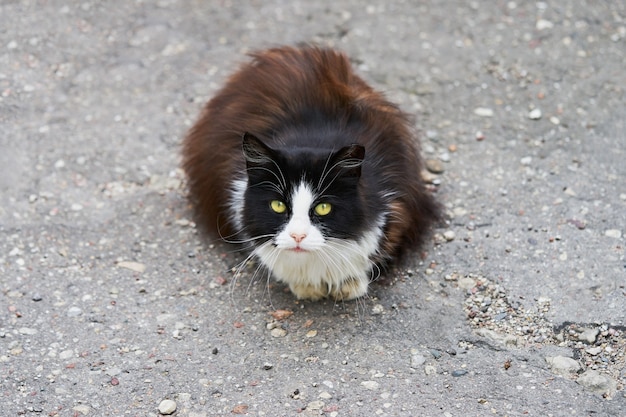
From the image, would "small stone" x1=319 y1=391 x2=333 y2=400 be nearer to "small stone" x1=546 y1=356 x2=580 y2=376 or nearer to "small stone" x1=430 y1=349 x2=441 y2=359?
"small stone" x1=430 y1=349 x2=441 y2=359

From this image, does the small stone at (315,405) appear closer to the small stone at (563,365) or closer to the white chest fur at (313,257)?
the white chest fur at (313,257)

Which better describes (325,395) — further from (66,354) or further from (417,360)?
(66,354)

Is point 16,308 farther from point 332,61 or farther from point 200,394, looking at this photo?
point 332,61

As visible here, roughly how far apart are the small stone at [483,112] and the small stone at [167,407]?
2.72 m

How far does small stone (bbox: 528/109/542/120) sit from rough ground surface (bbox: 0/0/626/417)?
10 mm

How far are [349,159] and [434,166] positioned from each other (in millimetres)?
1424

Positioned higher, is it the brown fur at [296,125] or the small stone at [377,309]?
the brown fur at [296,125]

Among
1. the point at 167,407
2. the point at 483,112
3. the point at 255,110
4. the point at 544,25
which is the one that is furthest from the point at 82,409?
the point at 544,25

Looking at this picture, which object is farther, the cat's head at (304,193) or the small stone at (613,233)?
the small stone at (613,233)

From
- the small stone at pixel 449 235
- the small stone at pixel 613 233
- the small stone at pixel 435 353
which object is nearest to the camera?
the small stone at pixel 435 353

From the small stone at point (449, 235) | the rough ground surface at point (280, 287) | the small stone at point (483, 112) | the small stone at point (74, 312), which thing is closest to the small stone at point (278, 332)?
the rough ground surface at point (280, 287)

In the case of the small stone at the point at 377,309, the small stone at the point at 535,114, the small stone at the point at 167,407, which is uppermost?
the small stone at the point at 535,114

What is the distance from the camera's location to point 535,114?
5.20 meters

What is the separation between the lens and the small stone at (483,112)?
525 cm
